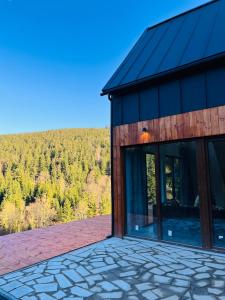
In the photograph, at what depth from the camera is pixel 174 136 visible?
19.0 ft

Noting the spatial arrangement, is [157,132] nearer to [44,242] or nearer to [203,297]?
[203,297]

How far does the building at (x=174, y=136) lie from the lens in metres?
5.28

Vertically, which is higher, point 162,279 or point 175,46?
point 175,46

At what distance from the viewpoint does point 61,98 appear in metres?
32.3

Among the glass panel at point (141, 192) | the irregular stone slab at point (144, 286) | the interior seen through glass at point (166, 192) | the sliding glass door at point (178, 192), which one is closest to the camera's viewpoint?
the irregular stone slab at point (144, 286)

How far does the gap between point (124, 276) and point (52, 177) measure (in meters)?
35.6

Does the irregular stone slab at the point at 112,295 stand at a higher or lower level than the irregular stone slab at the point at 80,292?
higher

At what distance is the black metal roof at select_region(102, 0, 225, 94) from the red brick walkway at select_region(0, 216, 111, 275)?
12.6 ft

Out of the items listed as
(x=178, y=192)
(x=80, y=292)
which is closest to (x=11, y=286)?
(x=80, y=292)

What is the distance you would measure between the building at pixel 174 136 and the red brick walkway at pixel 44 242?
103 cm

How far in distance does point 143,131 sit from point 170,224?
7.30 feet

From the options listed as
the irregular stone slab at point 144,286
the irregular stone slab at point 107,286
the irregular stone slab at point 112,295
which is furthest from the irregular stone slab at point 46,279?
the irregular stone slab at point 144,286

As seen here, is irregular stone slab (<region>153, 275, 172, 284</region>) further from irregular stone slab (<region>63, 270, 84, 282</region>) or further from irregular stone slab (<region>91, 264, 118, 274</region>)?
irregular stone slab (<region>63, 270, 84, 282</region>)

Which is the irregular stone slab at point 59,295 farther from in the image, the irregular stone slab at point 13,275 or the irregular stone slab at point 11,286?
the irregular stone slab at point 13,275
